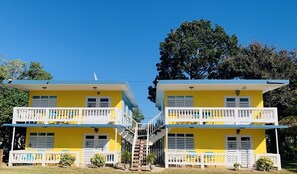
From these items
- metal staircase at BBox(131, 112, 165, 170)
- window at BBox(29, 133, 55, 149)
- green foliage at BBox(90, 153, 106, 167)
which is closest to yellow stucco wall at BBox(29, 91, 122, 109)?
window at BBox(29, 133, 55, 149)

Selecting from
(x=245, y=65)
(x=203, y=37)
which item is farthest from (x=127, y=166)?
(x=203, y=37)

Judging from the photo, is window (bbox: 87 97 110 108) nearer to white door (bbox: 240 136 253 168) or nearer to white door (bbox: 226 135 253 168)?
white door (bbox: 226 135 253 168)

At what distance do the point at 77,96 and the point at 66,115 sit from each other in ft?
7.16

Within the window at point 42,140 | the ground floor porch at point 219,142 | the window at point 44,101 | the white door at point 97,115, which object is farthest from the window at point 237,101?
the window at point 42,140

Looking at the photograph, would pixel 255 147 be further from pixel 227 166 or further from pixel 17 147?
pixel 17 147

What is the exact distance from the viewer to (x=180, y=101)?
21141 mm

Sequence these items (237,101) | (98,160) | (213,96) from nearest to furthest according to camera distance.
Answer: (98,160), (237,101), (213,96)

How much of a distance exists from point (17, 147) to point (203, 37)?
23.3 meters

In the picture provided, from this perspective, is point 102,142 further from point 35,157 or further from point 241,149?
point 241,149

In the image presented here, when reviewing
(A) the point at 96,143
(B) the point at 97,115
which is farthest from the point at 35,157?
(B) the point at 97,115

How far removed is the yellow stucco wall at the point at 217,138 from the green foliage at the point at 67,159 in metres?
7.97

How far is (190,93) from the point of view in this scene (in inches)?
835

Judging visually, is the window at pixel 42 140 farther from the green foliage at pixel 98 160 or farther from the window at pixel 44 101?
the green foliage at pixel 98 160

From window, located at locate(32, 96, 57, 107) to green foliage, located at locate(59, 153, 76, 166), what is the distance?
4.77 metres
